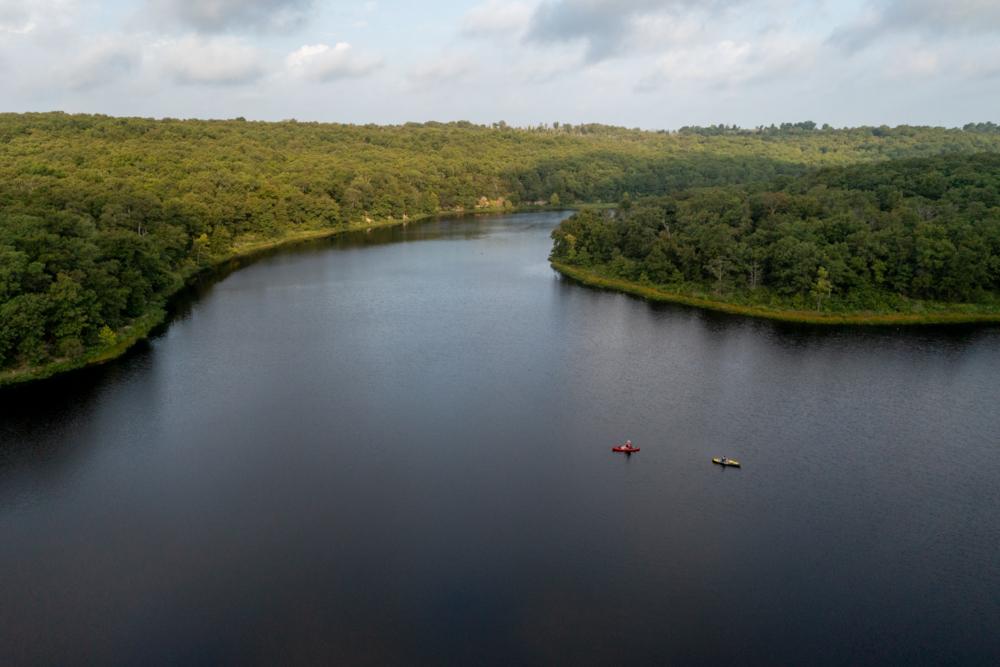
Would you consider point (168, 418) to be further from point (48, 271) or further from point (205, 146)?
point (205, 146)

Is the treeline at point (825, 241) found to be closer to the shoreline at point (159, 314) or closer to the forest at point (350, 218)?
the forest at point (350, 218)

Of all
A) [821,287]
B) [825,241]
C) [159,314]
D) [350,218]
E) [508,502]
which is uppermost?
[350,218]

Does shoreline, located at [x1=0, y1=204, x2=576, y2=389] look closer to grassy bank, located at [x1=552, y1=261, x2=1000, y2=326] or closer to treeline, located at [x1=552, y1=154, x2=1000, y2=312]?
treeline, located at [x1=552, y1=154, x2=1000, y2=312]

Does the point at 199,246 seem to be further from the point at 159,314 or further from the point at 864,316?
the point at 864,316

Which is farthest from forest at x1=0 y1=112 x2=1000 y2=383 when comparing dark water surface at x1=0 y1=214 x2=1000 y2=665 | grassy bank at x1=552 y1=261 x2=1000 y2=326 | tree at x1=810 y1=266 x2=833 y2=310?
dark water surface at x1=0 y1=214 x2=1000 y2=665

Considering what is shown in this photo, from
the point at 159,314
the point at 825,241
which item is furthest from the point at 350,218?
the point at 825,241

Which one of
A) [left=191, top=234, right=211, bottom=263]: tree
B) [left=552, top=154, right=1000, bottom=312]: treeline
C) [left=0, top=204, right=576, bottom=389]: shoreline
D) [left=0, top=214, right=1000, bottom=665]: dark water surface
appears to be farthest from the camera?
[left=191, top=234, right=211, bottom=263]: tree
